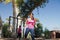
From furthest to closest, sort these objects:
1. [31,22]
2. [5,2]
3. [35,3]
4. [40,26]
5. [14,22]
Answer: [40,26]
[35,3]
[5,2]
[14,22]
[31,22]

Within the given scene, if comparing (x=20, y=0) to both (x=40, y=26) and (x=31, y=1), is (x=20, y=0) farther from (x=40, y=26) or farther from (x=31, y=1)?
(x=40, y=26)

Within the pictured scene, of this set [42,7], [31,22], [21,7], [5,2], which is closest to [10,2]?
[5,2]

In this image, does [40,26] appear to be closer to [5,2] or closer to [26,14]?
[26,14]

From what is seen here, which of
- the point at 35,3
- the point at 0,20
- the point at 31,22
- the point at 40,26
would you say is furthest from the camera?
the point at 0,20

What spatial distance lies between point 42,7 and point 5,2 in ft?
15.1

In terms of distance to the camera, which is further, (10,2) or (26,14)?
(26,14)

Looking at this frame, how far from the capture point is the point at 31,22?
33.1ft

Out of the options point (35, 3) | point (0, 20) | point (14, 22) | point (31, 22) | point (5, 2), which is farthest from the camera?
point (0, 20)

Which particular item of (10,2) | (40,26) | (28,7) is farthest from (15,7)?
(40,26)

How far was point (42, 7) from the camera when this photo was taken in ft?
79.8

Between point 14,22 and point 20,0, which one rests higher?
point 20,0

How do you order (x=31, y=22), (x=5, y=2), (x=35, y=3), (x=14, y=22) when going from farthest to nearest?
1. (x=35, y=3)
2. (x=5, y=2)
3. (x=14, y=22)
4. (x=31, y=22)

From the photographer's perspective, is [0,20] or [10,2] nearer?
[10,2]

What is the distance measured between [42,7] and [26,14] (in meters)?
2.17
